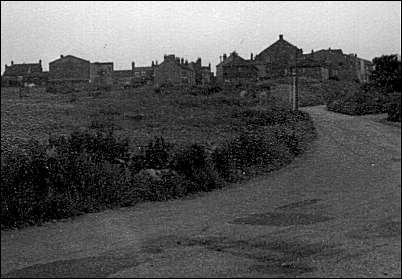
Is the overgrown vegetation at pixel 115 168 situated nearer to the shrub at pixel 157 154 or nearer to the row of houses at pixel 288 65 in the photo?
the shrub at pixel 157 154

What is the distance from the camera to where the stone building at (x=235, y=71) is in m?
5.19

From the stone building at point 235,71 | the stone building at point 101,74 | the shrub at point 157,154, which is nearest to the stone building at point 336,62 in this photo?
the stone building at point 235,71

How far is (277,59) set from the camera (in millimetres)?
4520

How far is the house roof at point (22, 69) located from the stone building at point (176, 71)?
1.73 meters

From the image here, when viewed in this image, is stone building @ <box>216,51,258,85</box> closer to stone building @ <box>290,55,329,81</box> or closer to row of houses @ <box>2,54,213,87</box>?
row of houses @ <box>2,54,213,87</box>

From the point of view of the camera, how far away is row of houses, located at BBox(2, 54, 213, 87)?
6.54 m

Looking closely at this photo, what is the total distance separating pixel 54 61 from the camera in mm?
6613

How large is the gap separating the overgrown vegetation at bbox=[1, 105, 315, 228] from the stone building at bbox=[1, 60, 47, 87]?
0.95m

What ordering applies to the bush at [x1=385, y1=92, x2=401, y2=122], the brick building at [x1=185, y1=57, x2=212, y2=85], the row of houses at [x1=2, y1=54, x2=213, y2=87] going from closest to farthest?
the bush at [x1=385, y1=92, x2=401, y2=122]
the brick building at [x1=185, y1=57, x2=212, y2=85]
the row of houses at [x1=2, y1=54, x2=213, y2=87]

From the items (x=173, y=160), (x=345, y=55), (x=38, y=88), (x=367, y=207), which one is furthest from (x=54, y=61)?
(x=367, y=207)

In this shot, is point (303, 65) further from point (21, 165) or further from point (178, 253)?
point (21, 165)

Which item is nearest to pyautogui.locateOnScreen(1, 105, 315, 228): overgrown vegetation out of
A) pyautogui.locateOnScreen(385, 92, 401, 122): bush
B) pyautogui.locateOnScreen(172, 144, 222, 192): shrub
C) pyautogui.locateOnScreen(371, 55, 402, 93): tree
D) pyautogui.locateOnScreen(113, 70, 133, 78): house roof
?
pyautogui.locateOnScreen(172, 144, 222, 192): shrub

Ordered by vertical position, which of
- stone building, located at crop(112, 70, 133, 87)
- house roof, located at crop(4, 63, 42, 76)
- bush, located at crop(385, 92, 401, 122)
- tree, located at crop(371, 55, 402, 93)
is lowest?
bush, located at crop(385, 92, 401, 122)

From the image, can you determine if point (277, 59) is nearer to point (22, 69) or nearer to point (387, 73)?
point (387, 73)
